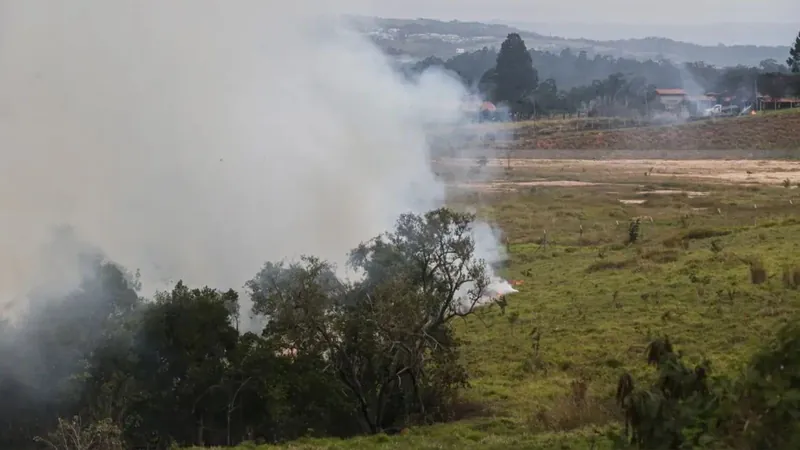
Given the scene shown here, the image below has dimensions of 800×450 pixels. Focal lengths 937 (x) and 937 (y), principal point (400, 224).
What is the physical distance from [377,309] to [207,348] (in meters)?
3.08

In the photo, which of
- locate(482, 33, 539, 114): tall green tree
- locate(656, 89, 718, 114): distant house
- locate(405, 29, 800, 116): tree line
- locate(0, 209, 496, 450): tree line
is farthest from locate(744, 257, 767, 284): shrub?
locate(656, 89, 718, 114): distant house

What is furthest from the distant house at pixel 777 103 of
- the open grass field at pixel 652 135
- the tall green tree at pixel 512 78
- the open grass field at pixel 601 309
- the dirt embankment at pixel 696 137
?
the open grass field at pixel 601 309

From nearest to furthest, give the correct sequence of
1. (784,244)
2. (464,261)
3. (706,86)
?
1. (464,261)
2. (784,244)
3. (706,86)

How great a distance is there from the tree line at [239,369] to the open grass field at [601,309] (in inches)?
58.3

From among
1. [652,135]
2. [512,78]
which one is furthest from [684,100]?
[652,135]

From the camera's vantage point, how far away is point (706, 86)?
141375mm

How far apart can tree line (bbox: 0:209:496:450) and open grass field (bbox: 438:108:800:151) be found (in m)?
51.4

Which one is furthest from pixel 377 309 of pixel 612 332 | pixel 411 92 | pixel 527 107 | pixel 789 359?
pixel 527 107

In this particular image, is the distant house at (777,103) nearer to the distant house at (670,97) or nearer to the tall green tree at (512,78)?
the distant house at (670,97)

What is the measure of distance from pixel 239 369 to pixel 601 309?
10978 millimetres

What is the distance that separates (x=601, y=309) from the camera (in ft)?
78.2

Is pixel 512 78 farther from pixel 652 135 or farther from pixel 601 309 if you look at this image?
pixel 601 309

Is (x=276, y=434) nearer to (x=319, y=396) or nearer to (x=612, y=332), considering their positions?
(x=319, y=396)

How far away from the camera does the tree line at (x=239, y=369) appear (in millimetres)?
16031
